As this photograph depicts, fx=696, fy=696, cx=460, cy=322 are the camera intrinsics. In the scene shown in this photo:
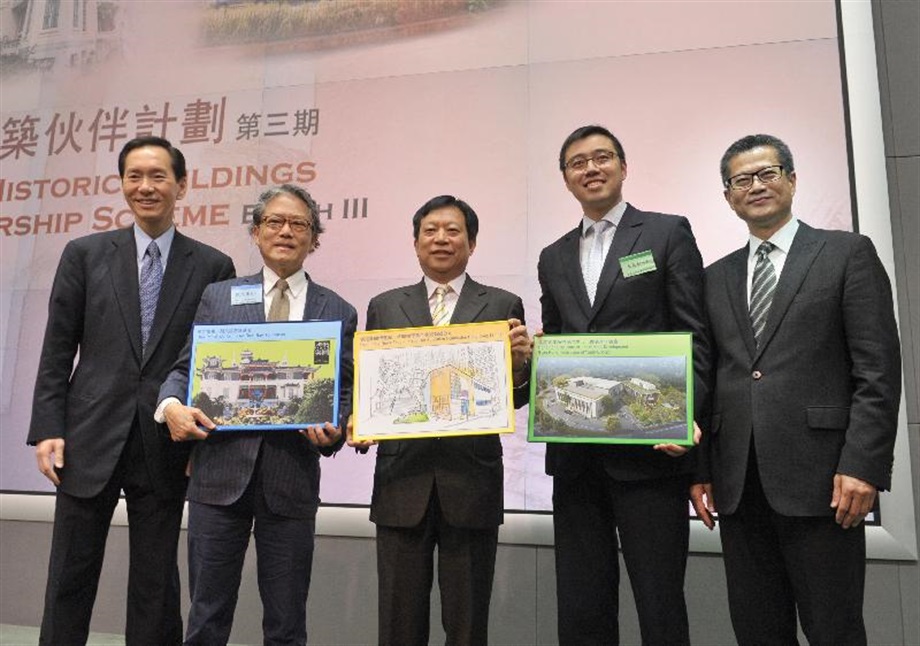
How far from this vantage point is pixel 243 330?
1936mm

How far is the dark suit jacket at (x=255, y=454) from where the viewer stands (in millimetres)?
1863

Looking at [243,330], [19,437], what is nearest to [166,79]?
[19,437]

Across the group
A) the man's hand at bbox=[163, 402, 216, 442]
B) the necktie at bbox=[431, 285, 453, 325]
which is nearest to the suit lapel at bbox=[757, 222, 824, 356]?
the necktie at bbox=[431, 285, 453, 325]

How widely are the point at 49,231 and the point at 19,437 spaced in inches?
42.7

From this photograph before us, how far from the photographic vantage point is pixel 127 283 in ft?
6.92

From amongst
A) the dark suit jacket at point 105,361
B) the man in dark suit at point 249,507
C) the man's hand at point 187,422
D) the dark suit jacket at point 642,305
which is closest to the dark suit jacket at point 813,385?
the dark suit jacket at point 642,305

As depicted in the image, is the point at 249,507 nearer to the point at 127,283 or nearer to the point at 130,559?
the point at 130,559

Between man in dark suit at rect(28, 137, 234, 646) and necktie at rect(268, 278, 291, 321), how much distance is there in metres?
0.30

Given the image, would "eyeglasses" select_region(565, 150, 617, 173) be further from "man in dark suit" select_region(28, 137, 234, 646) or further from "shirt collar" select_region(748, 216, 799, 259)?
"man in dark suit" select_region(28, 137, 234, 646)

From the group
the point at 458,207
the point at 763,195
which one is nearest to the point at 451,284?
the point at 458,207

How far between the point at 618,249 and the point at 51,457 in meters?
1.74

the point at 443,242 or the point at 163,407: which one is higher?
the point at 443,242

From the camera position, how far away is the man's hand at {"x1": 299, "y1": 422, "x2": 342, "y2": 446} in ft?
6.07

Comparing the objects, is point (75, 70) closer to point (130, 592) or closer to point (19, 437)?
point (19, 437)
